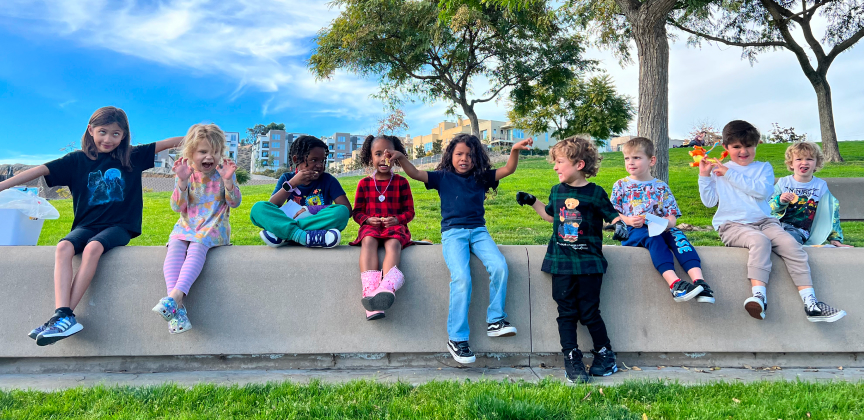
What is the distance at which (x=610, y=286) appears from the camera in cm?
393

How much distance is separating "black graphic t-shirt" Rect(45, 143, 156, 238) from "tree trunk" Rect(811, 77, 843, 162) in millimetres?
19845

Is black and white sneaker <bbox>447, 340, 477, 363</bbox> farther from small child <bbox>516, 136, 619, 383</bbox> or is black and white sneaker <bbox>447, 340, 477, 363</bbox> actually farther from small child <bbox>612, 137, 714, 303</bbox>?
small child <bbox>612, 137, 714, 303</bbox>

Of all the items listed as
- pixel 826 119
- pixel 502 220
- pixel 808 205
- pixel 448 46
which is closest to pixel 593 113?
pixel 826 119

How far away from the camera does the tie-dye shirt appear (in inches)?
153

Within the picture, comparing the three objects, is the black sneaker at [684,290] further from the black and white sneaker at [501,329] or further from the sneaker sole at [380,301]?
the sneaker sole at [380,301]

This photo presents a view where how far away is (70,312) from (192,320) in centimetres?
74

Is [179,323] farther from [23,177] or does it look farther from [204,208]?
[23,177]

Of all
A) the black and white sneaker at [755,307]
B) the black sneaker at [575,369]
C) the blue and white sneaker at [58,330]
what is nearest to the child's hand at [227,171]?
the blue and white sneaker at [58,330]

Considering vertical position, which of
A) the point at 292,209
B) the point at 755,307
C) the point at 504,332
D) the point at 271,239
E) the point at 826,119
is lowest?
the point at 504,332

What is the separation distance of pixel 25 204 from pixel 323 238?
8.00 feet

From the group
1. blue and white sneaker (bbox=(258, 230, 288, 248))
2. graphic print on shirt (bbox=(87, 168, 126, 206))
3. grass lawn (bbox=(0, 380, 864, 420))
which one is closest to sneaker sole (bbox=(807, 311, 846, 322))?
grass lawn (bbox=(0, 380, 864, 420))

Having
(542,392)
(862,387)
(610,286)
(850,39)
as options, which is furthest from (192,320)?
(850,39)

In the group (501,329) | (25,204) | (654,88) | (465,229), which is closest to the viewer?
(501,329)

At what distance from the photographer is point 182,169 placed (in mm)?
3863
